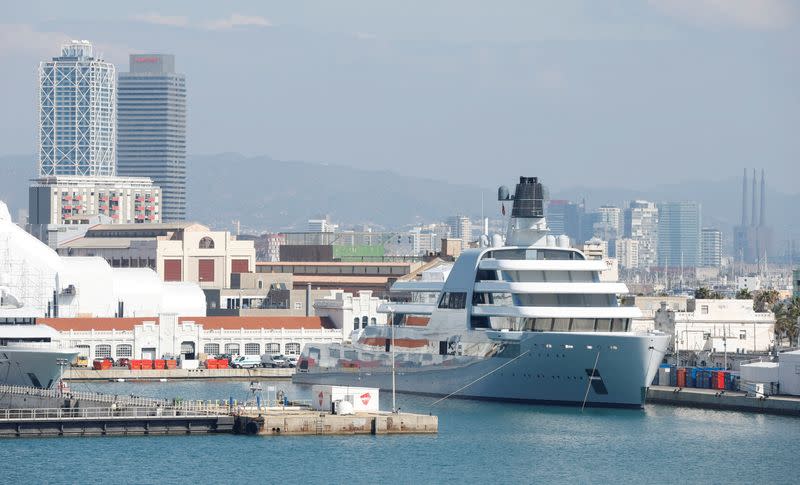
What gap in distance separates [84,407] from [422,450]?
13.9 metres

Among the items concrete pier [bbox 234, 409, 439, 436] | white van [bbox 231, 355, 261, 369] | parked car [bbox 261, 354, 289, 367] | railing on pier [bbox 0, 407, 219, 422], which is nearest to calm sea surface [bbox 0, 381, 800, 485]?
concrete pier [bbox 234, 409, 439, 436]

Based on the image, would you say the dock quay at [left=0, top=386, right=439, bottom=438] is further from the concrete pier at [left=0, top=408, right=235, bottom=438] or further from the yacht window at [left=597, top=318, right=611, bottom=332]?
the yacht window at [left=597, top=318, right=611, bottom=332]

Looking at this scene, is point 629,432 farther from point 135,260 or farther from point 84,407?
point 135,260

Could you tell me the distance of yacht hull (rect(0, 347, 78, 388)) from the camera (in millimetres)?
75625

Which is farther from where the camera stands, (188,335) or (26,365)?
(188,335)

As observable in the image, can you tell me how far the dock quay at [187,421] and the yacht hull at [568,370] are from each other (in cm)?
897

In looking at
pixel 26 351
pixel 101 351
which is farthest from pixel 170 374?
pixel 26 351

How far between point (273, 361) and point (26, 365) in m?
28.8

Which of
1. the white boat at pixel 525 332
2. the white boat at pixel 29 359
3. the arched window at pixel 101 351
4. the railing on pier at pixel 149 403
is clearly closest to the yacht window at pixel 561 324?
the white boat at pixel 525 332

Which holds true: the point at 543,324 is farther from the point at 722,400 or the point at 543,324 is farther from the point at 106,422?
the point at 106,422

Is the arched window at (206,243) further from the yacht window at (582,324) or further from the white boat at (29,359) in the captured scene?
the yacht window at (582,324)

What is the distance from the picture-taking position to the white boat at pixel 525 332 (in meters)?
74.4

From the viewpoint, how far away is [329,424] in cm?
6544

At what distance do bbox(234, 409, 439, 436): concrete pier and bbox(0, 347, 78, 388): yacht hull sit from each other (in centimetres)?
1351
